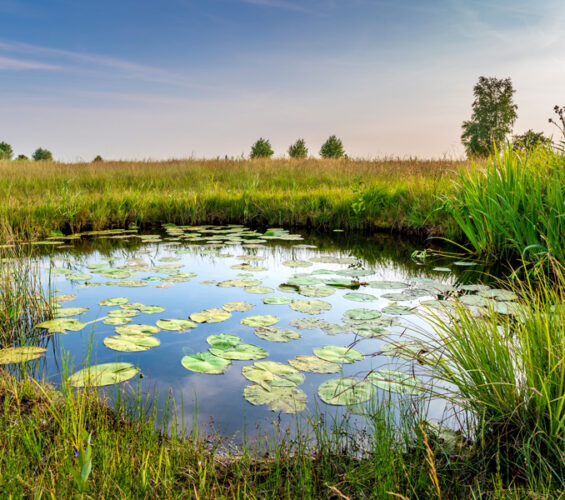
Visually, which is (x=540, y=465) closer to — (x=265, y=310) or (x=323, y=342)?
(x=323, y=342)

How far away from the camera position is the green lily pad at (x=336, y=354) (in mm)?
2439

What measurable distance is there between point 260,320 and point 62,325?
1.41 meters

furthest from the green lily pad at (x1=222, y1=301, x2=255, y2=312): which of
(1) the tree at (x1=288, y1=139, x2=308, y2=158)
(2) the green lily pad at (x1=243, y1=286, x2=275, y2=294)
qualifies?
(1) the tree at (x1=288, y1=139, x2=308, y2=158)

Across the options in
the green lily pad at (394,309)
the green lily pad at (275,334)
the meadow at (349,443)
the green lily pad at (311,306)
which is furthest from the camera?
the green lily pad at (311,306)

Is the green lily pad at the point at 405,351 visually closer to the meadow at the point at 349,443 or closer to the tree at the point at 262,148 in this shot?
the meadow at the point at 349,443

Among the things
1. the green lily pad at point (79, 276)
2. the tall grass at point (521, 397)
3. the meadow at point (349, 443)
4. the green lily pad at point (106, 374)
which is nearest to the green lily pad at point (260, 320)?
the green lily pad at point (106, 374)

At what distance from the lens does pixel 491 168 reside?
4609 millimetres

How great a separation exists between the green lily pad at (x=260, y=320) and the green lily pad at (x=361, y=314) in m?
0.55

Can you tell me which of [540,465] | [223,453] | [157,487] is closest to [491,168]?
[540,465]

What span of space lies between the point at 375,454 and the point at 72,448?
3.65 ft

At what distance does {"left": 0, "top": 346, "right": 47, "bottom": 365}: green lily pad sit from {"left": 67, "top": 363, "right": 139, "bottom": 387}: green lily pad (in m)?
0.41

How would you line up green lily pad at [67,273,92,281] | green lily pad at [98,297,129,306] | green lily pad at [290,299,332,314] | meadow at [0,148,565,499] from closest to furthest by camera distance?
meadow at [0,148,565,499] → green lily pad at [290,299,332,314] → green lily pad at [98,297,129,306] → green lily pad at [67,273,92,281]

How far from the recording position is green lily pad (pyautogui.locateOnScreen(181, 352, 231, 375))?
232 cm

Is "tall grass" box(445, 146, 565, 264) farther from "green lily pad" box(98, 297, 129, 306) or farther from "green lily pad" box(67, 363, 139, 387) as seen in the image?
"green lily pad" box(98, 297, 129, 306)
